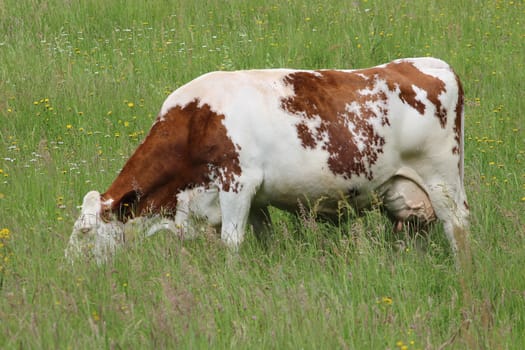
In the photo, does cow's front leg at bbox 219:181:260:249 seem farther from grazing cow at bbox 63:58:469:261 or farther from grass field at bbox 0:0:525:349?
grass field at bbox 0:0:525:349

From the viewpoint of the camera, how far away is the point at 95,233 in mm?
6258

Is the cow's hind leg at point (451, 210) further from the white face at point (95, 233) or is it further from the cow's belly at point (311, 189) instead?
the white face at point (95, 233)

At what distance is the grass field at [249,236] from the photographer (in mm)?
4879

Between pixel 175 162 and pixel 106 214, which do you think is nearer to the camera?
pixel 106 214

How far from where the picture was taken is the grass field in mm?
4879

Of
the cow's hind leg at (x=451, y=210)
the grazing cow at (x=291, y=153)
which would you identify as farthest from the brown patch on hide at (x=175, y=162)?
the cow's hind leg at (x=451, y=210)

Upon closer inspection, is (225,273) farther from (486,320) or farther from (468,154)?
(468,154)

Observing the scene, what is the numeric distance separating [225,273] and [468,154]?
365 centimetres

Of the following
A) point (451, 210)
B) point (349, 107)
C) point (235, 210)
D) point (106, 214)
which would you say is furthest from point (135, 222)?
point (451, 210)

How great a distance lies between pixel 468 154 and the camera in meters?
8.55

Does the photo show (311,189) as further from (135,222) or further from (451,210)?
(135,222)

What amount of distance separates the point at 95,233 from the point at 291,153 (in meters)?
1.44

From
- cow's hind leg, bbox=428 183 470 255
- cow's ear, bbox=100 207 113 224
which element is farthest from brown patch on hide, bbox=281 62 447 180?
cow's ear, bbox=100 207 113 224

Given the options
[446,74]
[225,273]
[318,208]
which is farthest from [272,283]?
[446,74]
